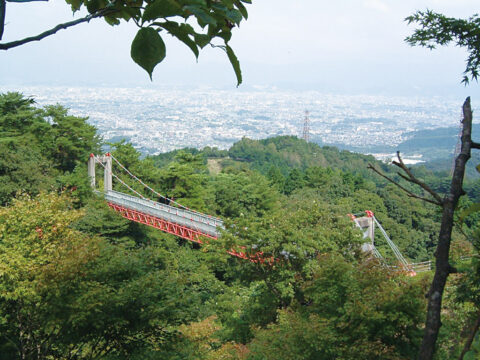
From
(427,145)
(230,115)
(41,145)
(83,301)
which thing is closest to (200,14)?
(83,301)

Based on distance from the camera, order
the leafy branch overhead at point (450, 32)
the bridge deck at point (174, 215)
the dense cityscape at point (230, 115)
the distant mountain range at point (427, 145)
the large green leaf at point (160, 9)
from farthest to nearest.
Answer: the distant mountain range at point (427, 145), the dense cityscape at point (230, 115), the bridge deck at point (174, 215), the leafy branch overhead at point (450, 32), the large green leaf at point (160, 9)

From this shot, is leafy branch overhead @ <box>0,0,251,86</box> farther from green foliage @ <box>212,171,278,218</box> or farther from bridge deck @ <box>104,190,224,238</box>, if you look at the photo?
green foliage @ <box>212,171,278,218</box>

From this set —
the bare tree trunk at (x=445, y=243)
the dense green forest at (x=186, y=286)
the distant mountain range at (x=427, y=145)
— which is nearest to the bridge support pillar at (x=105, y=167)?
the dense green forest at (x=186, y=286)

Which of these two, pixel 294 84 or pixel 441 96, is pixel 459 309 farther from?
pixel 294 84

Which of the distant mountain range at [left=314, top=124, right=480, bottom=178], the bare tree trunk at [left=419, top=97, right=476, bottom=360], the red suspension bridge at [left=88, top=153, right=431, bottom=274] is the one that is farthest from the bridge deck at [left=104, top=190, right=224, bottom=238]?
the distant mountain range at [left=314, top=124, right=480, bottom=178]

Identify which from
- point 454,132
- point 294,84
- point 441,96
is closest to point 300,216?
point 454,132

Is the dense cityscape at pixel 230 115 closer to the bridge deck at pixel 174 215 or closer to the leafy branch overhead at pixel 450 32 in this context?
the bridge deck at pixel 174 215

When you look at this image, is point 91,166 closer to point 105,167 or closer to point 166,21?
point 105,167

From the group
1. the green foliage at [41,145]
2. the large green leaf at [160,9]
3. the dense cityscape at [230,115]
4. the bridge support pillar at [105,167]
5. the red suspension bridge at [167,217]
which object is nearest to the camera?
the large green leaf at [160,9]
